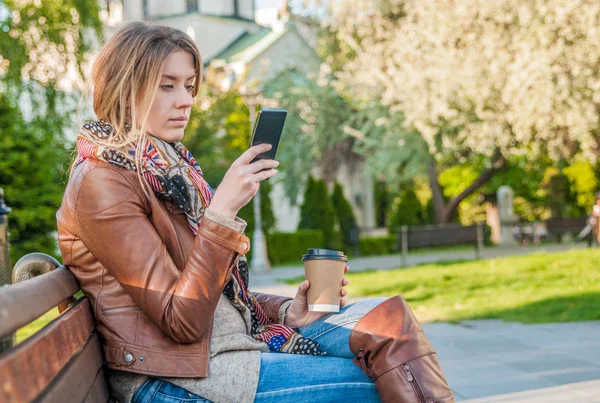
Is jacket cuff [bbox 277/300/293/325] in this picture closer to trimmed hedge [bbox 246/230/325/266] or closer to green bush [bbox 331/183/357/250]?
trimmed hedge [bbox 246/230/325/266]

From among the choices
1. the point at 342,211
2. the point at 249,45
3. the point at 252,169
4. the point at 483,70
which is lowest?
the point at 342,211

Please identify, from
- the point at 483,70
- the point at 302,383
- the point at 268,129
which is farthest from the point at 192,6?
the point at 302,383

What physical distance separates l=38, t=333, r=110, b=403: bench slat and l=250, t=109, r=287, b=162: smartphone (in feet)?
2.32

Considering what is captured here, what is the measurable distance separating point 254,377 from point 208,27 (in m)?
45.5

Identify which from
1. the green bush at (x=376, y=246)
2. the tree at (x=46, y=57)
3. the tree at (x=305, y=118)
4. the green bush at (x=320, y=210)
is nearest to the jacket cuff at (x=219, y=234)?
the tree at (x=46, y=57)

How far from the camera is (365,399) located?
7.68 ft

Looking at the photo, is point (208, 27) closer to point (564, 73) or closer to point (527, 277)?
point (564, 73)

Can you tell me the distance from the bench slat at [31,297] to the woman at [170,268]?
0.12 m

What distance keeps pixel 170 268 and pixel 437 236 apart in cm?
1722

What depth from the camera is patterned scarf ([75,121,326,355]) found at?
231 centimetres

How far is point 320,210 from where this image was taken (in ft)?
95.0

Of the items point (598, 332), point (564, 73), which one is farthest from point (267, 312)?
point (564, 73)

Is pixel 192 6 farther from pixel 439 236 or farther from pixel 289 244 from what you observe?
pixel 439 236

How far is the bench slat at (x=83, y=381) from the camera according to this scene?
5.48ft
